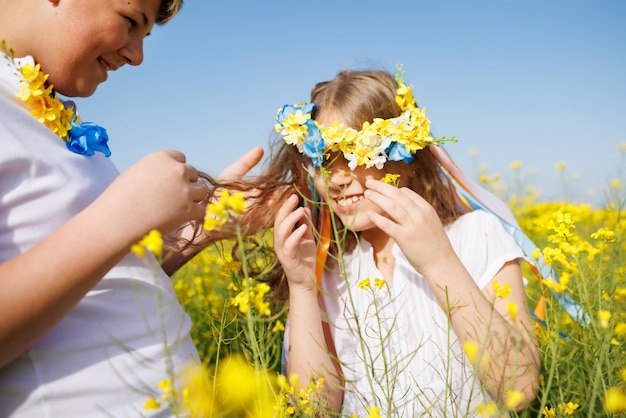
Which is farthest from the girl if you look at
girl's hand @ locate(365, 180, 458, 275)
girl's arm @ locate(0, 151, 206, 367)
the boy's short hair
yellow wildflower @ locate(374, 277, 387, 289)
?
girl's arm @ locate(0, 151, 206, 367)

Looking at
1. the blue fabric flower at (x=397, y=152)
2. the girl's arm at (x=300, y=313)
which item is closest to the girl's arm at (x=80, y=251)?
the girl's arm at (x=300, y=313)

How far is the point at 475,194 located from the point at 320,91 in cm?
79

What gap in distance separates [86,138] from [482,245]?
1388mm

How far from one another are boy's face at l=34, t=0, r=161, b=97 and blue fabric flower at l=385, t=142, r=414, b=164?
934 mm

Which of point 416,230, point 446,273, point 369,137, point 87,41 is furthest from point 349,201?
point 87,41

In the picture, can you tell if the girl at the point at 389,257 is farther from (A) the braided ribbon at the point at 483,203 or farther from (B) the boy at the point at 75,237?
(B) the boy at the point at 75,237

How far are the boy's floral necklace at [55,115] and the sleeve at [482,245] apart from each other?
131 centimetres

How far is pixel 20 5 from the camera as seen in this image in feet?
4.29

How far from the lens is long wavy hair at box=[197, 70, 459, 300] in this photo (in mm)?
1978

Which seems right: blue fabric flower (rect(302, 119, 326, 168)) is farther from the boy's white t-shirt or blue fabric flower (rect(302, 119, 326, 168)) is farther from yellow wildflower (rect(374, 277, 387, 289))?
yellow wildflower (rect(374, 277, 387, 289))

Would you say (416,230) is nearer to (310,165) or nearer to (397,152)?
(397,152)

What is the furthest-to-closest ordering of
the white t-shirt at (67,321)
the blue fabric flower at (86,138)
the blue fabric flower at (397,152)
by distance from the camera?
the blue fabric flower at (397,152) → the blue fabric flower at (86,138) → the white t-shirt at (67,321)

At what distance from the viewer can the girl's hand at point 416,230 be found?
1.55 metres

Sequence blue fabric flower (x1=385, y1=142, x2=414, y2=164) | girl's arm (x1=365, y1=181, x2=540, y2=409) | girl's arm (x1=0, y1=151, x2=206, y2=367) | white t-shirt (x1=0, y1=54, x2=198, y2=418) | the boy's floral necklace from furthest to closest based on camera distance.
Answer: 1. blue fabric flower (x1=385, y1=142, x2=414, y2=164)
2. girl's arm (x1=365, y1=181, x2=540, y2=409)
3. the boy's floral necklace
4. white t-shirt (x1=0, y1=54, x2=198, y2=418)
5. girl's arm (x1=0, y1=151, x2=206, y2=367)
